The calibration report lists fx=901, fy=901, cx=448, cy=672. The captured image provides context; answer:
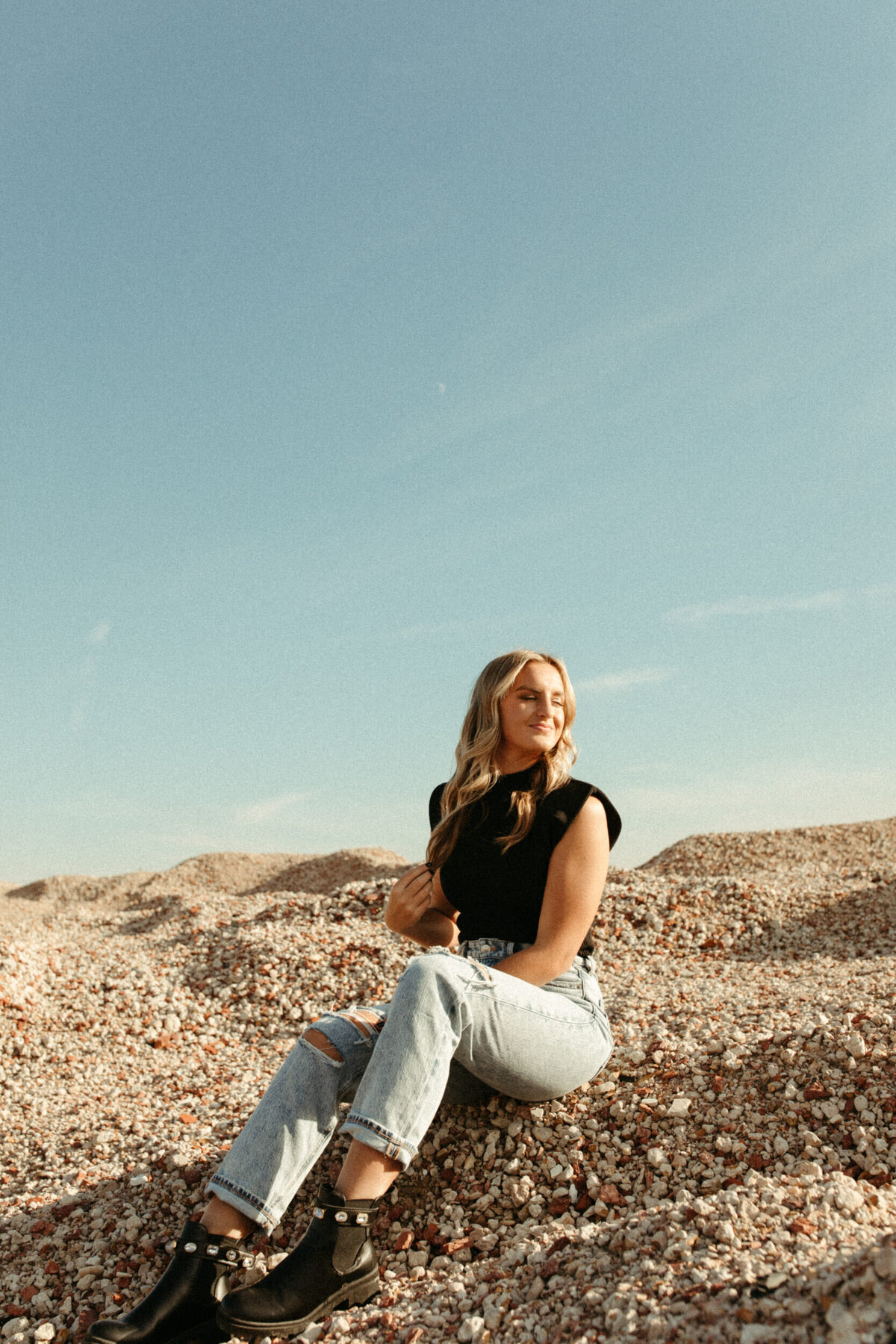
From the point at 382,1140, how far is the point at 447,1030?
1.32ft

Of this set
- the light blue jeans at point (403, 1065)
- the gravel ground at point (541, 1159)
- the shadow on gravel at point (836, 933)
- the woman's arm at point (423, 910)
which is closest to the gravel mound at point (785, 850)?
the shadow on gravel at point (836, 933)

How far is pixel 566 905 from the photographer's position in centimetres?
362

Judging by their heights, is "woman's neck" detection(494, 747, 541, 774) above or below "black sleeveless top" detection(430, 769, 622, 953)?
above

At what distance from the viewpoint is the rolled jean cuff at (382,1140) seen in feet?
9.70

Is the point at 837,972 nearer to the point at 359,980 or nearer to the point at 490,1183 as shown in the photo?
the point at 359,980

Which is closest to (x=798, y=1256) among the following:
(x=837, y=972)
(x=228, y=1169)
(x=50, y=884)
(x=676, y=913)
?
(x=228, y=1169)

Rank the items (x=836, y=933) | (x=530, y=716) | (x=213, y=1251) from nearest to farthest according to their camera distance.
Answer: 1. (x=213, y=1251)
2. (x=530, y=716)
3. (x=836, y=933)

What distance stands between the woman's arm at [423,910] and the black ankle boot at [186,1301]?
1446 millimetres

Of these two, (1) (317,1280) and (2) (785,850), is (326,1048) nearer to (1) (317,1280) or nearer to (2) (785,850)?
(1) (317,1280)

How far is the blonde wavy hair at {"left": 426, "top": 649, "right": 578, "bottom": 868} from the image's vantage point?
416 cm

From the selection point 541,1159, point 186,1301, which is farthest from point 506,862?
point 186,1301

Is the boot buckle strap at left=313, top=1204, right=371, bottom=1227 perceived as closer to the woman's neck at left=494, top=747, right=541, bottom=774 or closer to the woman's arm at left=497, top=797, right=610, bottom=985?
the woman's arm at left=497, top=797, right=610, bottom=985

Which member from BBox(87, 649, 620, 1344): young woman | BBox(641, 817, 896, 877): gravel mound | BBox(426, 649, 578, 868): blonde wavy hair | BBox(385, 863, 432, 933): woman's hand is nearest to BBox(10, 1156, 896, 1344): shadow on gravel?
BBox(87, 649, 620, 1344): young woman

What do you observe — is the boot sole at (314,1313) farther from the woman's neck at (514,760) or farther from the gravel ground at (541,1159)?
the woman's neck at (514,760)
